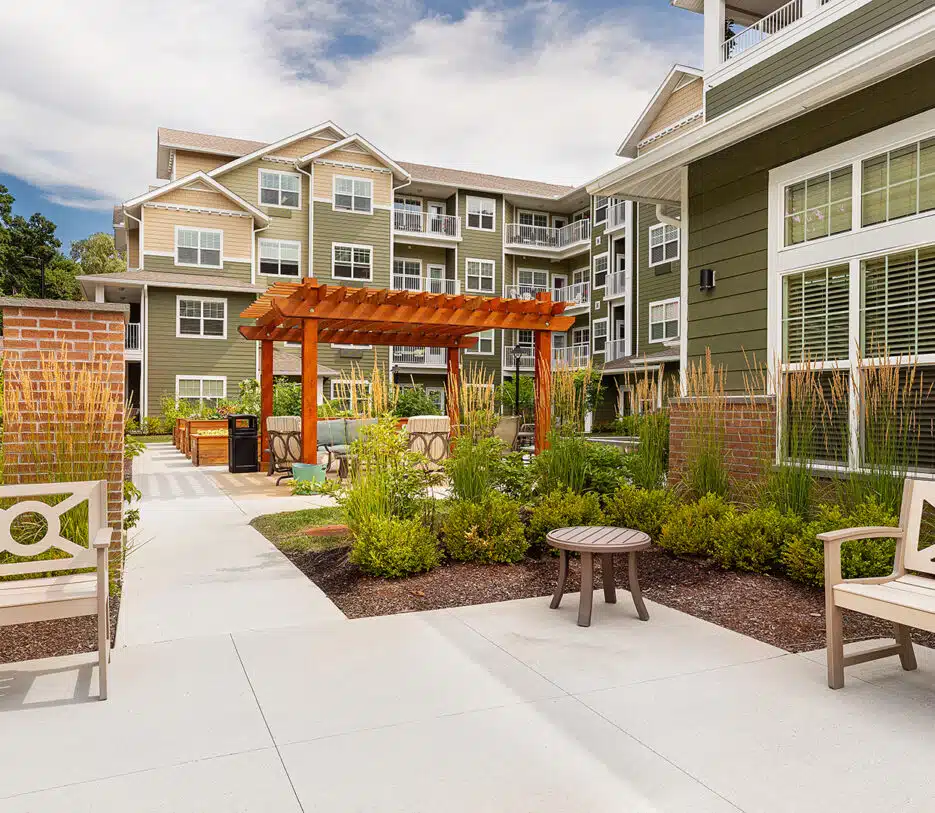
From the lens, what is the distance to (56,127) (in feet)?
172

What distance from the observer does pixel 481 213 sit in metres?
27.4

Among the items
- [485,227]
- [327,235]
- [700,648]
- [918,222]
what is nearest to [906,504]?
[700,648]

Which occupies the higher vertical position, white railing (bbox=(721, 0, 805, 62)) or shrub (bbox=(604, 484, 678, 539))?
white railing (bbox=(721, 0, 805, 62))

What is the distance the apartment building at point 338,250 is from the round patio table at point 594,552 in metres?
15.2

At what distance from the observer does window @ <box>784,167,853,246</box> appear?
5289 millimetres

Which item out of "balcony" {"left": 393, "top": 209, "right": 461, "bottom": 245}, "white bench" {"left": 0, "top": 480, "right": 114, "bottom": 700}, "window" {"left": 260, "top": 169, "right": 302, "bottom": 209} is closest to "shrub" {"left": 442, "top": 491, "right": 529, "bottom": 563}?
"white bench" {"left": 0, "top": 480, "right": 114, "bottom": 700}

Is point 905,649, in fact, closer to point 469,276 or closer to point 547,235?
→ point 469,276

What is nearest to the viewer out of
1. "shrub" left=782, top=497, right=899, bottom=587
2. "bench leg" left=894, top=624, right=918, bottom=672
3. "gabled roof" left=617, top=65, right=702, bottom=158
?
"bench leg" left=894, top=624, right=918, bottom=672

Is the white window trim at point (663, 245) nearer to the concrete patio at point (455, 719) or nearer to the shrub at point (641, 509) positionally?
the shrub at point (641, 509)

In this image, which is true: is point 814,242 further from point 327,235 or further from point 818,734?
point 327,235

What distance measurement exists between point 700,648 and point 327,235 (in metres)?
22.7

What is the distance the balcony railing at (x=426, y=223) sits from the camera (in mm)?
26109

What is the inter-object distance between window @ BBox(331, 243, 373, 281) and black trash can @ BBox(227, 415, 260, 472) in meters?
13.3

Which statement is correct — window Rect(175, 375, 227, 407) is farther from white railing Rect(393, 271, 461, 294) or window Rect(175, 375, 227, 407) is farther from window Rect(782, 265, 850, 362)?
window Rect(782, 265, 850, 362)
